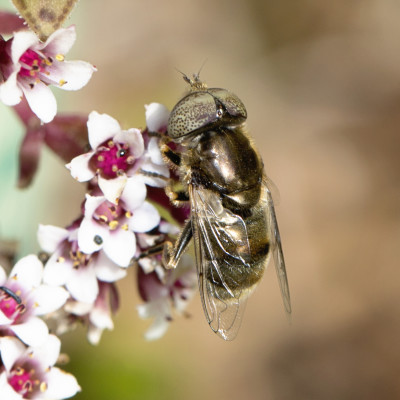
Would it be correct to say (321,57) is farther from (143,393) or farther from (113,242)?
(113,242)

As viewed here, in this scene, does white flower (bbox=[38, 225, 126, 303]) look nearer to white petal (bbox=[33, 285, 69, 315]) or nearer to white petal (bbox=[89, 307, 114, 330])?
white petal (bbox=[33, 285, 69, 315])

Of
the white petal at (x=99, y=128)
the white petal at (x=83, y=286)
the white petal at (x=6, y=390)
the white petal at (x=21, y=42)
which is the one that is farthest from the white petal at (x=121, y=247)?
the white petal at (x=21, y=42)

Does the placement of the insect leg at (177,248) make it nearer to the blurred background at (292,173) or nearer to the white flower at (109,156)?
the white flower at (109,156)

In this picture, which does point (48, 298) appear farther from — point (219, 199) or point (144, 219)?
point (219, 199)

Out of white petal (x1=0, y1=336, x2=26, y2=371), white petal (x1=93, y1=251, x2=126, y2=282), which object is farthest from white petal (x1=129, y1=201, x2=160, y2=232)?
white petal (x1=0, y1=336, x2=26, y2=371)

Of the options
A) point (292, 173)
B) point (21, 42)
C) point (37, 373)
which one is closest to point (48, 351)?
point (37, 373)

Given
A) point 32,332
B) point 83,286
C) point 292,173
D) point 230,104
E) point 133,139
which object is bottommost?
point 32,332
